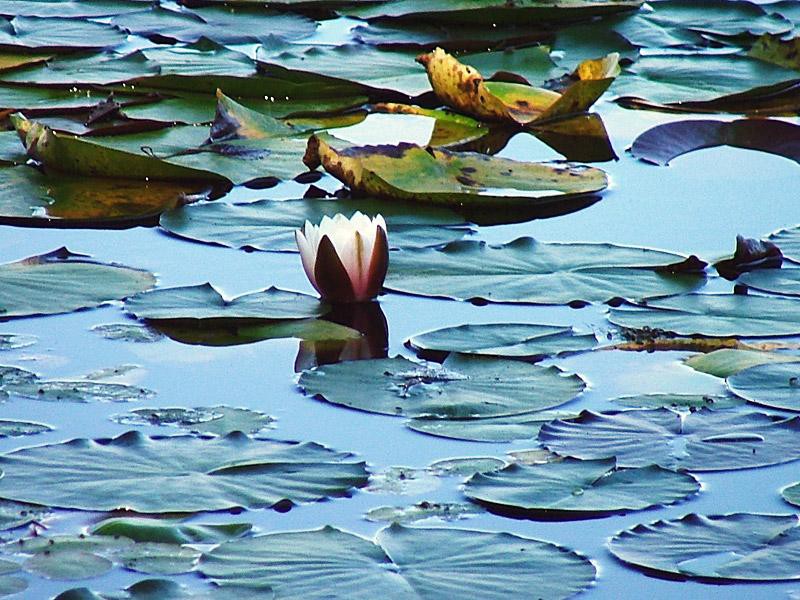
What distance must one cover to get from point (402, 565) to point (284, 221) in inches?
57.4

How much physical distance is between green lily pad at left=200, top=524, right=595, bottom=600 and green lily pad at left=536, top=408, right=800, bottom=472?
29 centimetres

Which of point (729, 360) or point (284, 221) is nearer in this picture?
point (729, 360)

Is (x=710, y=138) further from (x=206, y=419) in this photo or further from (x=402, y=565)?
(x=402, y=565)

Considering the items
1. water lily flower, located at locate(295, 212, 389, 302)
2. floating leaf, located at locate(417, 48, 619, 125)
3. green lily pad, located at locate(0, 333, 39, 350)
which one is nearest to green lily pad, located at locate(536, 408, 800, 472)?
water lily flower, located at locate(295, 212, 389, 302)

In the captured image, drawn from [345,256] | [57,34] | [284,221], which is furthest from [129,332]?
[57,34]

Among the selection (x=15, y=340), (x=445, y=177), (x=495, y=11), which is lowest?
(x=15, y=340)

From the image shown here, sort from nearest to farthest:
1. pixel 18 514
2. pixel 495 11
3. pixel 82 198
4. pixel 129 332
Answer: pixel 18 514
pixel 129 332
pixel 82 198
pixel 495 11

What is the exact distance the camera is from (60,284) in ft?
8.65

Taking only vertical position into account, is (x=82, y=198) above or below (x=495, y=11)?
below

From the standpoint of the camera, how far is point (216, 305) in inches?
99.3

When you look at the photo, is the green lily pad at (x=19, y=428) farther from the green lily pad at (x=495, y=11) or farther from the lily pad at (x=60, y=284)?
the green lily pad at (x=495, y=11)

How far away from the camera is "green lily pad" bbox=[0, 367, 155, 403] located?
2160mm

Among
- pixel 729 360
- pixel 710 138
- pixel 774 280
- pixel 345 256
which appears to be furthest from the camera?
pixel 710 138

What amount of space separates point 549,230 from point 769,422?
104 centimetres
